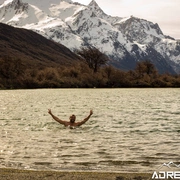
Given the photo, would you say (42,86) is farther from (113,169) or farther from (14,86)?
(113,169)

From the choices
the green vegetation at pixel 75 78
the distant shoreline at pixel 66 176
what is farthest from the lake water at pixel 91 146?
the green vegetation at pixel 75 78

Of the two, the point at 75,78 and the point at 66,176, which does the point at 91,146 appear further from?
the point at 75,78

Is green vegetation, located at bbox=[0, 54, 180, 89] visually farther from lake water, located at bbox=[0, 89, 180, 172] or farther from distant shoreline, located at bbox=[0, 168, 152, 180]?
distant shoreline, located at bbox=[0, 168, 152, 180]

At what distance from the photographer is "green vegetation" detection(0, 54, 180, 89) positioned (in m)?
151

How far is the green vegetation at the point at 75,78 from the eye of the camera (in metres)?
151

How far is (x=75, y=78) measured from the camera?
523ft

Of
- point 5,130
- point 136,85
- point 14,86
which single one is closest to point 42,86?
point 14,86

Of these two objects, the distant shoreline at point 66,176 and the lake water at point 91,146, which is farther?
the lake water at point 91,146

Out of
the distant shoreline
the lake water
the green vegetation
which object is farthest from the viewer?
the green vegetation

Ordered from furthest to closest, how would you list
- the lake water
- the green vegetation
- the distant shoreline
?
the green vegetation < the lake water < the distant shoreline

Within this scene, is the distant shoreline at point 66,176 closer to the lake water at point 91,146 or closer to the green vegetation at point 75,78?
the lake water at point 91,146

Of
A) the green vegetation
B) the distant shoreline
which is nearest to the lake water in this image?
the distant shoreline

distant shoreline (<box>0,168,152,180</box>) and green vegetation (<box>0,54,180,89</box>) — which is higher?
green vegetation (<box>0,54,180,89</box>)

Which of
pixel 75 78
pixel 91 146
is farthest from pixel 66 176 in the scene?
pixel 75 78
